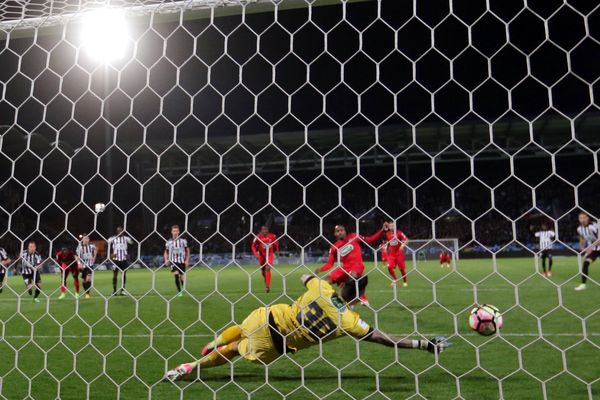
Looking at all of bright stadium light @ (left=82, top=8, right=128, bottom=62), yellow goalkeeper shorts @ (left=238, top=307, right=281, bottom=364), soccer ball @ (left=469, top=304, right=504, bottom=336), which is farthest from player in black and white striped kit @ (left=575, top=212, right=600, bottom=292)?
bright stadium light @ (left=82, top=8, right=128, bottom=62)

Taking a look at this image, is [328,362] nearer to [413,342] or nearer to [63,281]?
[413,342]

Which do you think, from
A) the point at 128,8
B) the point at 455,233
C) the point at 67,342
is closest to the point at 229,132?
the point at 455,233

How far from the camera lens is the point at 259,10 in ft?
8.57

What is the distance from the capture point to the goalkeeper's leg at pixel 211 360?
3154 millimetres

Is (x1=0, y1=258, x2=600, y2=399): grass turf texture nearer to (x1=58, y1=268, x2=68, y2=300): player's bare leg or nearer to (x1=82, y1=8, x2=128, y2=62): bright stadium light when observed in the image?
(x1=58, y1=268, x2=68, y2=300): player's bare leg

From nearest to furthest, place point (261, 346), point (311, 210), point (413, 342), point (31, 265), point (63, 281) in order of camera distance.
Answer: point (311, 210), point (261, 346), point (413, 342), point (63, 281), point (31, 265)

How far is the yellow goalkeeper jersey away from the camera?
317cm

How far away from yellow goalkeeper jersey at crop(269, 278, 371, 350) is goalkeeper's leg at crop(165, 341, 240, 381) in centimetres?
35

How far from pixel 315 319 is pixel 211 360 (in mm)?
717

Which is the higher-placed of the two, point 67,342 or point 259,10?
point 259,10

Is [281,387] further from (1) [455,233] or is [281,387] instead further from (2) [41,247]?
(2) [41,247]

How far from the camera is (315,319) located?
3.18 meters

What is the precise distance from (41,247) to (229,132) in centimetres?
1058

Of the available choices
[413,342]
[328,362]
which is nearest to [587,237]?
[413,342]
